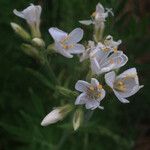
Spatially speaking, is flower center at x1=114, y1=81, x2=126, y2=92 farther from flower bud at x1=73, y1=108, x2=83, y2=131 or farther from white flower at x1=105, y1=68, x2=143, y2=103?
flower bud at x1=73, y1=108, x2=83, y2=131

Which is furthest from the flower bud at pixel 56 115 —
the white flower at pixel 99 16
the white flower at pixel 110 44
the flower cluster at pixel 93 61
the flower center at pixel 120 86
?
the white flower at pixel 99 16

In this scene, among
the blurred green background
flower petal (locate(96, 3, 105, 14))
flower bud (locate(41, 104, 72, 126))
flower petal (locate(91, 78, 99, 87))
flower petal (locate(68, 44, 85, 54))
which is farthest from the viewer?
the blurred green background

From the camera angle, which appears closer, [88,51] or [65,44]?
[88,51]

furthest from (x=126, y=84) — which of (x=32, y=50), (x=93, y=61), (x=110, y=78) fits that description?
(x=32, y=50)

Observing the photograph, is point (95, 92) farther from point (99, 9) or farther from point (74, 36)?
point (99, 9)

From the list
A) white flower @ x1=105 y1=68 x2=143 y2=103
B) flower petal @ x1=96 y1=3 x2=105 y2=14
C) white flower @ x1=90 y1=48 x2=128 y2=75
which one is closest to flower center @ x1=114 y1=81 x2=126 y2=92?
white flower @ x1=105 y1=68 x2=143 y2=103

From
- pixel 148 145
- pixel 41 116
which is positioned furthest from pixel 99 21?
pixel 148 145

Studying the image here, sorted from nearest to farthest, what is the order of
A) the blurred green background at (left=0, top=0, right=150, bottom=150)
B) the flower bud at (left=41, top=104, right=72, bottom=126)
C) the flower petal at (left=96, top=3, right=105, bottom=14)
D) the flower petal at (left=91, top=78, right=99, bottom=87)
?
the flower petal at (left=91, top=78, right=99, bottom=87) < the flower bud at (left=41, top=104, right=72, bottom=126) < the flower petal at (left=96, top=3, right=105, bottom=14) < the blurred green background at (left=0, top=0, right=150, bottom=150)

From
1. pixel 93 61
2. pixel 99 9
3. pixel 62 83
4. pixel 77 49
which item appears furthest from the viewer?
pixel 62 83
